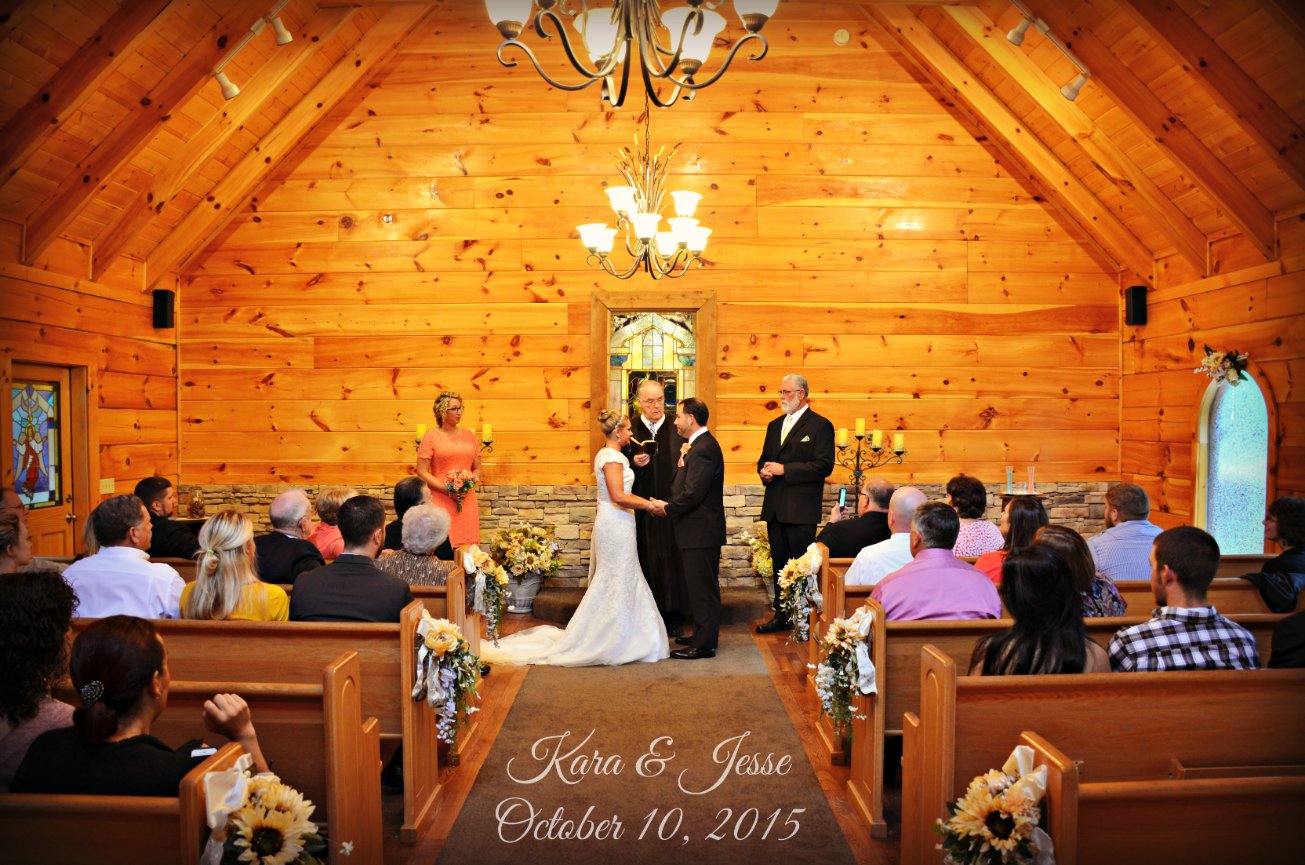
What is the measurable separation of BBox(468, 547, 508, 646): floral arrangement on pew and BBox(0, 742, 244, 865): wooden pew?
2.65 m

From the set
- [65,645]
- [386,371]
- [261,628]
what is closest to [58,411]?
[386,371]

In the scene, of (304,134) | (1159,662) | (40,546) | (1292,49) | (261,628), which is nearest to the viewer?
(1159,662)

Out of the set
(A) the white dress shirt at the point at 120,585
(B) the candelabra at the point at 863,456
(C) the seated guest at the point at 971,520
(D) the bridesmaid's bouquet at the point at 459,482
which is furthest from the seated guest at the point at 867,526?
(A) the white dress shirt at the point at 120,585

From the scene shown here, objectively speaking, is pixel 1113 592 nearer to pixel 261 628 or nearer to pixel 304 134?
pixel 261 628

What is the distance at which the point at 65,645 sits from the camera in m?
2.09

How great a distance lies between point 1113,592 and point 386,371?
542 cm

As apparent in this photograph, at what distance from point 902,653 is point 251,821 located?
7.13 feet

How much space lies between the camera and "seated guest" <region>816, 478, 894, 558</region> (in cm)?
490

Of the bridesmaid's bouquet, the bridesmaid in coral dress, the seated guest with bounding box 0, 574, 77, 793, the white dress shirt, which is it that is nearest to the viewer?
the seated guest with bounding box 0, 574, 77, 793

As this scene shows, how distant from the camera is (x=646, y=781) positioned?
363cm

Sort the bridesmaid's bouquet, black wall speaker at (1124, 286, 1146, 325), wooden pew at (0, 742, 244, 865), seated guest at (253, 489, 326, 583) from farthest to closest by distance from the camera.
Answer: black wall speaker at (1124, 286, 1146, 325), the bridesmaid's bouquet, seated guest at (253, 489, 326, 583), wooden pew at (0, 742, 244, 865)

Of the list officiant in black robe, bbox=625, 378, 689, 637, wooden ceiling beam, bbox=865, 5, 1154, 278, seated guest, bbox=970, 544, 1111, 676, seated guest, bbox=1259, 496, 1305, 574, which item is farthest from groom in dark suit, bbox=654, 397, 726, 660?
wooden ceiling beam, bbox=865, 5, 1154, 278

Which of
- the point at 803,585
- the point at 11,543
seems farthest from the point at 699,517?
the point at 11,543

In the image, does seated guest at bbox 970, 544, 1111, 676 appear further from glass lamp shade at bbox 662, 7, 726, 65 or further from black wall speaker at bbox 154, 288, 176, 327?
black wall speaker at bbox 154, 288, 176, 327
